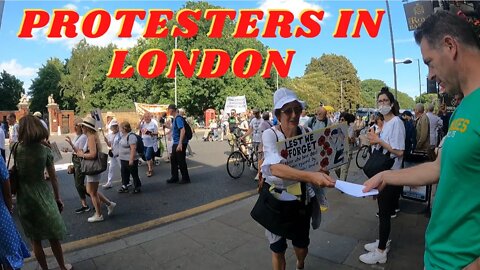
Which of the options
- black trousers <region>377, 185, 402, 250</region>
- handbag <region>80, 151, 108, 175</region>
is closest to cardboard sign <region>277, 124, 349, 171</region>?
black trousers <region>377, 185, 402, 250</region>

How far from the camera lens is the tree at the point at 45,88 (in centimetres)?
5741

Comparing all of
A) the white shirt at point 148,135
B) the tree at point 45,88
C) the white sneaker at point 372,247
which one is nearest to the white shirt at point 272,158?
the white sneaker at point 372,247

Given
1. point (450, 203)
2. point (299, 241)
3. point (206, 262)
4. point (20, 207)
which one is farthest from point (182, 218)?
point (450, 203)

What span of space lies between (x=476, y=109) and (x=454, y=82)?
0.61ft

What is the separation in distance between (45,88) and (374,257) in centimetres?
6553

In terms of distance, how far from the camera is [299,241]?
9.73 ft

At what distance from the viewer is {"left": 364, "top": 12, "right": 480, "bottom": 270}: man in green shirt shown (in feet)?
4.12

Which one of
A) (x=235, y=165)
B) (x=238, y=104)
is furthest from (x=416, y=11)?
(x=238, y=104)

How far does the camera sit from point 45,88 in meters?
57.8

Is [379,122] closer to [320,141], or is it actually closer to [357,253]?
[357,253]

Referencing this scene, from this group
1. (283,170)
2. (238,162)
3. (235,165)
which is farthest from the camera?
(238,162)

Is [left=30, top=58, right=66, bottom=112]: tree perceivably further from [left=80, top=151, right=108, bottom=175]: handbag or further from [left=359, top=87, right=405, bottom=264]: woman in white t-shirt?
[left=359, top=87, right=405, bottom=264]: woman in white t-shirt

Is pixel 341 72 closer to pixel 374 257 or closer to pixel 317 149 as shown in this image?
pixel 374 257

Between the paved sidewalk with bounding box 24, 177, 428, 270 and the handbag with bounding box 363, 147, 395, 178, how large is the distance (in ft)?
3.15
